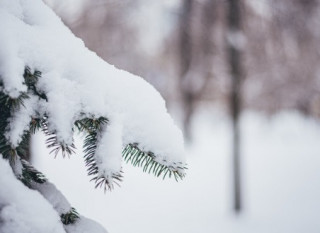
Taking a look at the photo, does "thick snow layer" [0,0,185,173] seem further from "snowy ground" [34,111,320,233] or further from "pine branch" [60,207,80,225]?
"snowy ground" [34,111,320,233]

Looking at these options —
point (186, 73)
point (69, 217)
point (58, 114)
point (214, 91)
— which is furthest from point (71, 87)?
point (214, 91)

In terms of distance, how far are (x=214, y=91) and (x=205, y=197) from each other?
5.65 metres

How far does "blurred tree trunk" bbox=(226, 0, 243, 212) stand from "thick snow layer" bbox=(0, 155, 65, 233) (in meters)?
4.64

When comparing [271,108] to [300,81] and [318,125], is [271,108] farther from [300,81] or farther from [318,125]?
[318,125]

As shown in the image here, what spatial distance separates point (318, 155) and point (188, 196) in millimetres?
5965

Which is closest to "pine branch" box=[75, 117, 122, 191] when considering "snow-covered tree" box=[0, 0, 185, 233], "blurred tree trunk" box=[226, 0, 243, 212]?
"snow-covered tree" box=[0, 0, 185, 233]

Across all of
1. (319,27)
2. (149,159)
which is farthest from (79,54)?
(319,27)

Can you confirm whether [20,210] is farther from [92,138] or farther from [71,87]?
[71,87]

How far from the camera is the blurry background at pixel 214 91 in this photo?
Answer: 525 centimetres

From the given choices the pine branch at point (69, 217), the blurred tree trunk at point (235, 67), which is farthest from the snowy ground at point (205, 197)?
the pine branch at point (69, 217)

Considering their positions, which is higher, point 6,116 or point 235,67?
point 235,67

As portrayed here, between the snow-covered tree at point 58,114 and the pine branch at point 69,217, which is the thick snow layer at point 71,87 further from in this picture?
the pine branch at point 69,217

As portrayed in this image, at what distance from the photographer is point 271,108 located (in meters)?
10.7

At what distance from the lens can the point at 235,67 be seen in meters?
5.20
